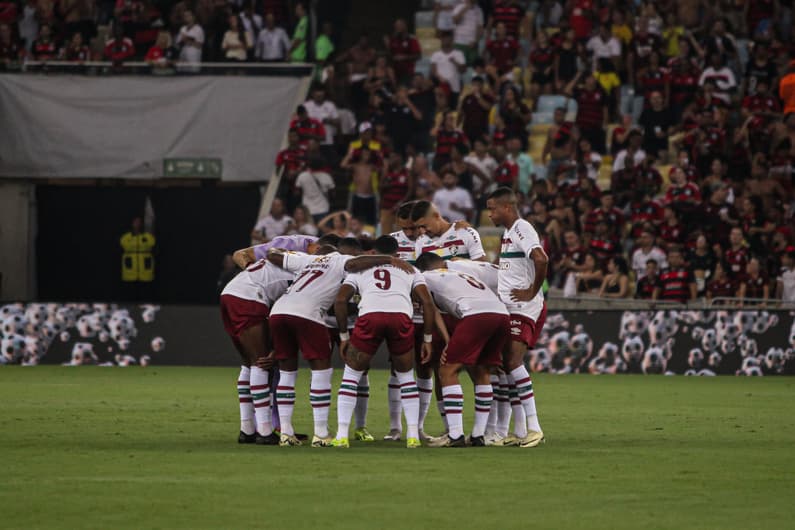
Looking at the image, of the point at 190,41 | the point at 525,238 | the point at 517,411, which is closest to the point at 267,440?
the point at 517,411

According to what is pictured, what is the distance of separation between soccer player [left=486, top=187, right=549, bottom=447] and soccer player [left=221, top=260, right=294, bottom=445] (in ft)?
6.74

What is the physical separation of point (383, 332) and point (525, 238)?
5.77ft

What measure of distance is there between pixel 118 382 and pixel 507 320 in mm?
10236

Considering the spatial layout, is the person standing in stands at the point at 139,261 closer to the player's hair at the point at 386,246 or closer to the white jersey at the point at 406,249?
the white jersey at the point at 406,249

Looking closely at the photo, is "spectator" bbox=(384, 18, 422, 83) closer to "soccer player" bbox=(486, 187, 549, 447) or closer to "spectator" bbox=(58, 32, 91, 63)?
"spectator" bbox=(58, 32, 91, 63)

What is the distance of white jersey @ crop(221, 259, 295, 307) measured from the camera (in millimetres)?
13508

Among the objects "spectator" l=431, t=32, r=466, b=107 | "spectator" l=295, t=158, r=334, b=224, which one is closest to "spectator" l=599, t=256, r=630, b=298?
"spectator" l=295, t=158, r=334, b=224

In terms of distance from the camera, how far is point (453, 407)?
12.7m

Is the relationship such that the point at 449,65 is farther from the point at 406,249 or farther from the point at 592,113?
the point at 406,249

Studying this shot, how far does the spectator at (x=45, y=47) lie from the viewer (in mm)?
32156

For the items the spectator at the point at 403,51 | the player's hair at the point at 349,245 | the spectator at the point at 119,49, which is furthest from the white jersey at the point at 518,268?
the spectator at the point at 119,49

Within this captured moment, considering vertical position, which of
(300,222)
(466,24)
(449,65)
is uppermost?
(466,24)

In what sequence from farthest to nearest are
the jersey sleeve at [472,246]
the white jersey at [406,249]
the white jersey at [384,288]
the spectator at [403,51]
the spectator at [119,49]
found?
1. the spectator at [119,49]
2. the spectator at [403,51]
3. the white jersey at [406,249]
4. the jersey sleeve at [472,246]
5. the white jersey at [384,288]

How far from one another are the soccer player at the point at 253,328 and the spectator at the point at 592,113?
627 inches
